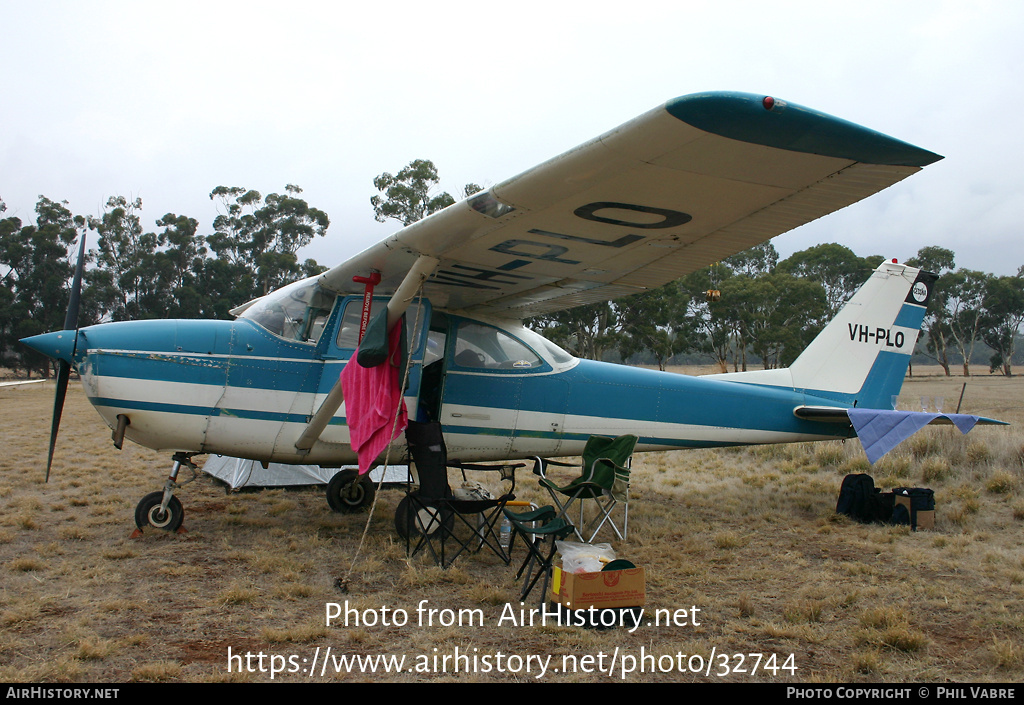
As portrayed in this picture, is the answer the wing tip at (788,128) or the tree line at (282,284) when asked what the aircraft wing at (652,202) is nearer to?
the wing tip at (788,128)

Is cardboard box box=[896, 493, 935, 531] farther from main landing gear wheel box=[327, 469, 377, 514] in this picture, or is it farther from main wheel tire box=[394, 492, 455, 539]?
main landing gear wheel box=[327, 469, 377, 514]

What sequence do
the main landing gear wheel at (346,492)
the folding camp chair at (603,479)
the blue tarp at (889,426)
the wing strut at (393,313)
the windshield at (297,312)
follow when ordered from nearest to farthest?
the wing strut at (393,313)
the folding camp chair at (603,479)
the windshield at (297,312)
the blue tarp at (889,426)
the main landing gear wheel at (346,492)

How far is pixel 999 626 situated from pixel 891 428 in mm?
2637

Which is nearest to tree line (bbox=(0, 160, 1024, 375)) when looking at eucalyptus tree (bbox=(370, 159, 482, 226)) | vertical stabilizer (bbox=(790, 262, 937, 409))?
eucalyptus tree (bbox=(370, 159, 482, 226))

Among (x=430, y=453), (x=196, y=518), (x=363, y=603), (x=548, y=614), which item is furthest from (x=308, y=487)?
(x=548, y=614)

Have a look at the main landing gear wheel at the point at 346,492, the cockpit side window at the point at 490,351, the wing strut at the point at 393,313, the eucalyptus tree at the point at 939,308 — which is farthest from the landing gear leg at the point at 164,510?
the eucalyptus tree at the point at 939,308

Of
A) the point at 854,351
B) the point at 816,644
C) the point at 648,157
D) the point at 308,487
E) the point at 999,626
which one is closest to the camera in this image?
the point at 648,157

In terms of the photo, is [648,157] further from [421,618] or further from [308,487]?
[308,487]

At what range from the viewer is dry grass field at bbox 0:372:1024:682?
10.1 feet

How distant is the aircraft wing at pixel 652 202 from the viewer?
A: 271 centimetres

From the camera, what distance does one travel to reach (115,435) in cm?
483

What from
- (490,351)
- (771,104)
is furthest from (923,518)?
(771,104)

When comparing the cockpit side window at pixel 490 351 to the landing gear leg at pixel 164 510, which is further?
the cockpit side window at pixel 490 351

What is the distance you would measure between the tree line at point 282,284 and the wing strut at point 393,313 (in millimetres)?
29439
